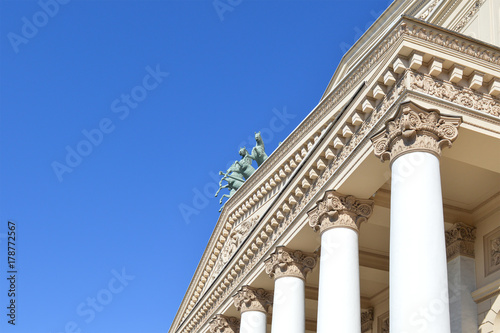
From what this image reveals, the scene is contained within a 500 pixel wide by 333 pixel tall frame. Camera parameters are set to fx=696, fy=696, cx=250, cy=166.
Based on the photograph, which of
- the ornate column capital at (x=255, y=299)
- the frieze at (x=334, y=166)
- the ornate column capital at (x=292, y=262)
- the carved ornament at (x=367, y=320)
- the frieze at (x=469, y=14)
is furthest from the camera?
the carved ornament at (x=367, y=320)

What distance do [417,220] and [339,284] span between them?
3059 millimetres

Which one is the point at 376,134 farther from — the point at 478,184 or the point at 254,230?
the point at 254,230

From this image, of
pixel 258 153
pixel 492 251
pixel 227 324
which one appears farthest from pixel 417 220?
pixel 258 153

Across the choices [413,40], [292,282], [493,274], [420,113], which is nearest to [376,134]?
[420,113]

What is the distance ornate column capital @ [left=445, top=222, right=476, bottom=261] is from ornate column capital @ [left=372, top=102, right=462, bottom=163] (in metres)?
4.29

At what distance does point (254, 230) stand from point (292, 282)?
110 inches

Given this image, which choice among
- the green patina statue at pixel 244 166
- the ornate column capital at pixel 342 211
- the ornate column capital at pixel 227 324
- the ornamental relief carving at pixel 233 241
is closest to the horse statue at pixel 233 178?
the green patina statue at pixel 244 166

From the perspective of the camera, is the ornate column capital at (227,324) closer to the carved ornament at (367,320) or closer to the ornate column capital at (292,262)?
the carved ornament at (367,320)

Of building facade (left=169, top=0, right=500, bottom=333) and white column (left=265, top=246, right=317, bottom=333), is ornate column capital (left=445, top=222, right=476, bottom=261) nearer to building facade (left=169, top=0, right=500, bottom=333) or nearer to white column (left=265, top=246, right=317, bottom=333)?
building facade (left=169, top=0, right=500, bottom=333)

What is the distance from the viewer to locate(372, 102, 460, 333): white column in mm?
11312

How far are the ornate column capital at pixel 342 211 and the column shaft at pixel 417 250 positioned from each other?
2.55 m

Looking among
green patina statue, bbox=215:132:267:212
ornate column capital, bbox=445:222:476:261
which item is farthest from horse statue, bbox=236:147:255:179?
ornate column capital, bbox=445:222:476:261

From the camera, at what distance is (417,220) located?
39.7 feet

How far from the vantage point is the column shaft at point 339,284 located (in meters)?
14.1
